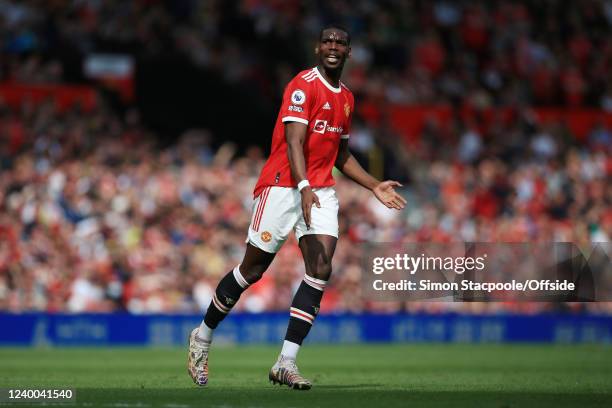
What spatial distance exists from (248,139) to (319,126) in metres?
14.4

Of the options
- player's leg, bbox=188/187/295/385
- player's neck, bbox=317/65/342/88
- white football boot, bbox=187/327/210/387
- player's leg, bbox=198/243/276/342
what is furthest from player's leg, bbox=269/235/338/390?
player's neck, bbox=317/65/342/88

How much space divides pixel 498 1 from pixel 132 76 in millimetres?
9819

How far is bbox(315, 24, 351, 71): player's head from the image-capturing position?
9.80 m

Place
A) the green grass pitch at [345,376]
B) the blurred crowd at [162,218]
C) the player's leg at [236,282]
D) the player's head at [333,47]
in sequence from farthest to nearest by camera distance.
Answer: the blurred crowd at [162,218], the player's leg at [236,282], the player's head at [333,47], the green grass pitch at [345,376]

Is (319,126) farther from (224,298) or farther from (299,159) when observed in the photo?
(224,298)

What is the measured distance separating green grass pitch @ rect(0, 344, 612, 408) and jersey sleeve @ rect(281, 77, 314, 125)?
2.11 meters

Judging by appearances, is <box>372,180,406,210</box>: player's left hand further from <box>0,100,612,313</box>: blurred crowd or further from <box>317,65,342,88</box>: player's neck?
<box>0,100,612,313</box>: blurred crowd

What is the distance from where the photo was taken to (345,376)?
40.9 ft

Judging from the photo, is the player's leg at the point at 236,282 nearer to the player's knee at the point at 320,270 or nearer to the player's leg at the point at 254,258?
the player's leg at the point at 254,258

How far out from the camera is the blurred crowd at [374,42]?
22.4m

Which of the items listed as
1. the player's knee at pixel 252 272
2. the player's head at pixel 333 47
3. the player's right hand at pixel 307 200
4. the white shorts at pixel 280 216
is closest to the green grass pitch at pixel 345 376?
the player's knee at pixel 252 272

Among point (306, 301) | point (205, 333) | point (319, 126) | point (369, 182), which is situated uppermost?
point (319, 126)

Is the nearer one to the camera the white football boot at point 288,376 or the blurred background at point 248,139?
the white football boot at point 288,376

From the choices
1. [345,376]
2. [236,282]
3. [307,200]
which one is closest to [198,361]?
[236,282]
